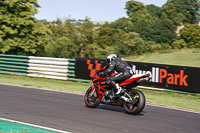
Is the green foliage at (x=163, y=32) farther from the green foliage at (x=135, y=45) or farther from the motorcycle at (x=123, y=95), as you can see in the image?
the motorcycle at (x=123, y=95)

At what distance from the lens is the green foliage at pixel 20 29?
34.8 metres

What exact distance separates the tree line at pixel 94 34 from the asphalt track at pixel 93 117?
26.9 meters

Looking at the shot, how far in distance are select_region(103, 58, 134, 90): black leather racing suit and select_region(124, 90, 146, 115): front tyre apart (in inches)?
18.4

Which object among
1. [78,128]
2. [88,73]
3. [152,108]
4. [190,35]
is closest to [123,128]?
[78,128]

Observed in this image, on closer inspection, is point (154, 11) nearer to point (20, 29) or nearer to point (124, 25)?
point (124, 25)

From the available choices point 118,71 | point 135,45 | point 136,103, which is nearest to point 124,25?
point 135,45

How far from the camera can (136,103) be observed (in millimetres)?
7984

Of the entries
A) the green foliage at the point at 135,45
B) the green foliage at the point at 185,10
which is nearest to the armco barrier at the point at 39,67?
the green foliage at the point at 135,45

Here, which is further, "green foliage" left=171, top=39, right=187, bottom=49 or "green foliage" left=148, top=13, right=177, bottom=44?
"green foliage" left=148, top=13, right=177, bottom=44

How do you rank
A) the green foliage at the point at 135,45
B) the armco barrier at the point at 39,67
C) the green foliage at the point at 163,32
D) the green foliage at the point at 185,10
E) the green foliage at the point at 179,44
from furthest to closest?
the green foliage at the point at 185,10, the green foliage at the point at 163,32, the green foliage at the point at 179,44, the green foliage at the point at 135,45, the armco barrier at the point at 39,67

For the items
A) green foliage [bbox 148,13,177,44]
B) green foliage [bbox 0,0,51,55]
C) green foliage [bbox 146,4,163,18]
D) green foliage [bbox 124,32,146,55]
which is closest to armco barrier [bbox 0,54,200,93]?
green foliage [bbox 0,0,51,55]

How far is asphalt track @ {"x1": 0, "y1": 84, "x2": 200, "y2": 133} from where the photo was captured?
659cm

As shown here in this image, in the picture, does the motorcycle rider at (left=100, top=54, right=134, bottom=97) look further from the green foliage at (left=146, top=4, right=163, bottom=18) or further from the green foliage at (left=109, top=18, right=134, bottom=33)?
the green foliage at (left=146, top=4, right=163, bottom=18)

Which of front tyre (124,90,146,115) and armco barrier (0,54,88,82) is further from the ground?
armco barrier (0,54,88,82)
